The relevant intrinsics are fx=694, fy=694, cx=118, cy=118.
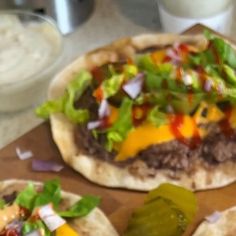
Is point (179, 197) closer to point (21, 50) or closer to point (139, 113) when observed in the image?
point (139, 113)

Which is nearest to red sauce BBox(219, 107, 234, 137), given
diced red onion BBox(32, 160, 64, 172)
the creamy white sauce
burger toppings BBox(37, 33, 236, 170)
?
burger toppings BBox(37, 33, 236, 170)

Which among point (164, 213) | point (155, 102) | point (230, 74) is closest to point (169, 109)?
point (155, 102)

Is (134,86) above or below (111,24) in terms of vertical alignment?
above

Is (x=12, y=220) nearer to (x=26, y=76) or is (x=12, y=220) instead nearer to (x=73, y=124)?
(x=73, y=124)

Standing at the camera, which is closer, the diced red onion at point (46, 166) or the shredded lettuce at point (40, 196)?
the shredded lettuce at point (40, 196)

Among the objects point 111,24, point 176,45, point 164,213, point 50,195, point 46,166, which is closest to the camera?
point 164,213

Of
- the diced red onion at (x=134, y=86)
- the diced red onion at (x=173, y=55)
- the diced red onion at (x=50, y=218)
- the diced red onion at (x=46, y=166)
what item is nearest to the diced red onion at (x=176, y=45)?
the diced red onion at (x=173, y=55)

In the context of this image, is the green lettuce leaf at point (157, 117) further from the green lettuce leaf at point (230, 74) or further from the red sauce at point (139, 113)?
the green lettuce leaf at point (230, 74)

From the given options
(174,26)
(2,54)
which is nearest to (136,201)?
(2,54)
